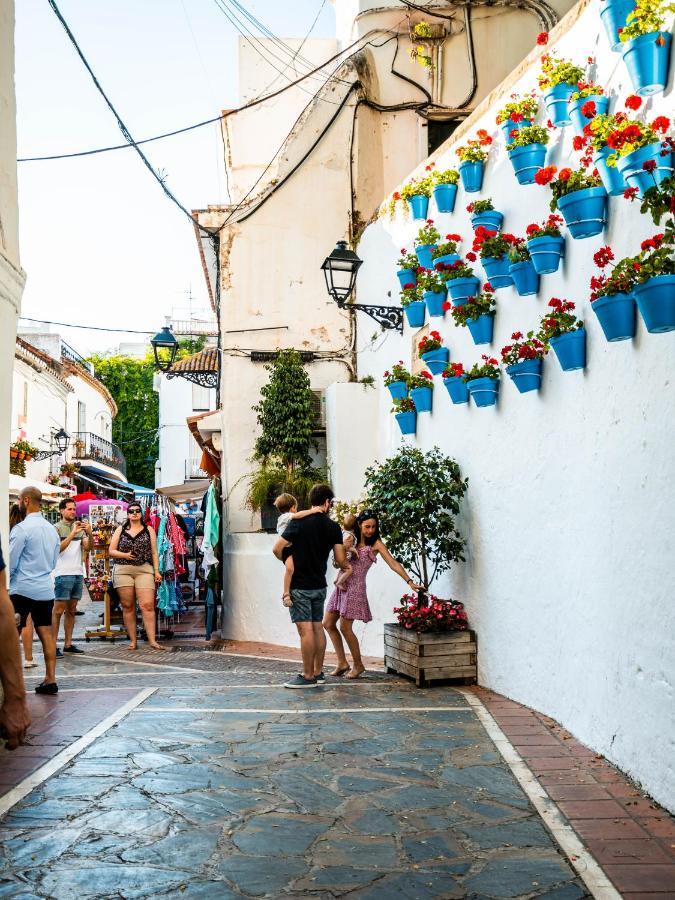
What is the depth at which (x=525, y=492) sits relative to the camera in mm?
7508

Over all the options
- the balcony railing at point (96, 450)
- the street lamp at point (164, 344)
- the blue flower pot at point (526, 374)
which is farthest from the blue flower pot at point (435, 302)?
the balcony railing at point (96, 450)

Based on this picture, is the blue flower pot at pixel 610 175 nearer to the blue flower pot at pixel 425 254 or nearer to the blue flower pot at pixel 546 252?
the blue flower pot at pixel 546 252

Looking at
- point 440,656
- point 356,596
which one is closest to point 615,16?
point 440,656

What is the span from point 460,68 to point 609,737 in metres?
11.7

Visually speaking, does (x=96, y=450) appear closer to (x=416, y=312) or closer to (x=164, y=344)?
(x=164, y=344)

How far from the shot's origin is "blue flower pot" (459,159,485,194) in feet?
27.9

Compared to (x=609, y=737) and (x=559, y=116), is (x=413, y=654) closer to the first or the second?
(x=609, y=737)

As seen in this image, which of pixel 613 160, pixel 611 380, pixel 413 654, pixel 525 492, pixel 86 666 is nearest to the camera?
pixel 613 160

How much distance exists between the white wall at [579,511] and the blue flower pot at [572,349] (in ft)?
0.30

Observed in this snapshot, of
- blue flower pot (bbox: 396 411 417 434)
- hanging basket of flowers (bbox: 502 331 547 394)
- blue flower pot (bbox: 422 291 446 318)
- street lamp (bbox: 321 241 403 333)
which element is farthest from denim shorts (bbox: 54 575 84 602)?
hanging basket of flowers (bbox: 502 331 547 394)

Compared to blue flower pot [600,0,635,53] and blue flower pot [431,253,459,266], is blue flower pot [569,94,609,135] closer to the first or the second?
blue flower pot [600,0,635,53]

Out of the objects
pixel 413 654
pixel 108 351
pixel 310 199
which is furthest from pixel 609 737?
pixel 108 351

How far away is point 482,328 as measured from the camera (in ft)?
27.2

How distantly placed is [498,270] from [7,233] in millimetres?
3741
